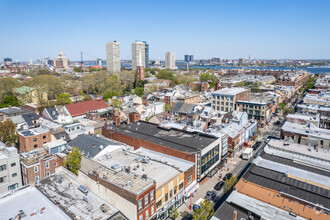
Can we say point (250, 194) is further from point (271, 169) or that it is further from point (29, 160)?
point (29, 160)

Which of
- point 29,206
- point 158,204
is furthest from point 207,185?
point 29,206

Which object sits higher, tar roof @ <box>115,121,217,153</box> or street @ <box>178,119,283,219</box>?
tar roof @ <box>115,121,217,153</box>

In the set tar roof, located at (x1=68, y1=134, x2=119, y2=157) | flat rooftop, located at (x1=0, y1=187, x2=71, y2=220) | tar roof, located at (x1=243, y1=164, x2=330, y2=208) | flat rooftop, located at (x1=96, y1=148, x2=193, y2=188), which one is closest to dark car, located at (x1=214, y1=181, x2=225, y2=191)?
flat rooftop, located at (x1=96, y1=148, x2=193, y2=188)

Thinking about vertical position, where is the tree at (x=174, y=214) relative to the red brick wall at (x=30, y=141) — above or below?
below

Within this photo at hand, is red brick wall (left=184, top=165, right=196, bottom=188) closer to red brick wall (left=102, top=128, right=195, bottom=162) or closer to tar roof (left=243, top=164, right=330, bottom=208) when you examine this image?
red brick wall (left=102, top=128, right=195, bottom=162)

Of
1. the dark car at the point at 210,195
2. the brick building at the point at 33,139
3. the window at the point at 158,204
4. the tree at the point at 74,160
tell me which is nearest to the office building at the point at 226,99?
the dark car at the point at 210,195

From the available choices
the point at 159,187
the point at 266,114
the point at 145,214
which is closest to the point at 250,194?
the point at 159,187

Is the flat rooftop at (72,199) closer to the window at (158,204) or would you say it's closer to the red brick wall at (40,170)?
the red brick wall at (40,170)
